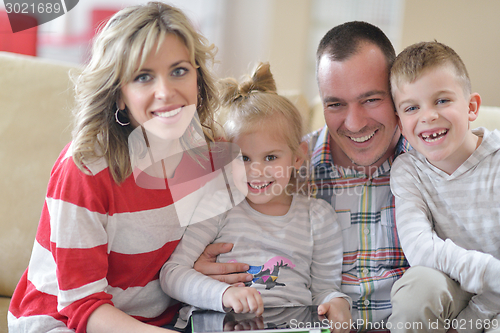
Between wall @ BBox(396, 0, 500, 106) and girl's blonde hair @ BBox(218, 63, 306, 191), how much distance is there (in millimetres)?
1672

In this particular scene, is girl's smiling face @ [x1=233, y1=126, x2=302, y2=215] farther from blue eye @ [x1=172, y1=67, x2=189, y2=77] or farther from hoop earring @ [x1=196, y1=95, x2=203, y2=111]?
blue eye @ [x1=172, y1=67, x2=189, y2=77]

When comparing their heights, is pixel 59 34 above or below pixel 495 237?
above

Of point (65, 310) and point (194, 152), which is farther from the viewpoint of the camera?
point (194, 152)

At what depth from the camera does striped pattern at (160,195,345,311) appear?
1.07 meters

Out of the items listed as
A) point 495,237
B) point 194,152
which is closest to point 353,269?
point 495,237

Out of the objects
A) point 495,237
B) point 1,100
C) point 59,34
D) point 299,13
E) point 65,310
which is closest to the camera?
point 65,310

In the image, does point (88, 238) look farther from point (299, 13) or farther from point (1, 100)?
point (299, 13)

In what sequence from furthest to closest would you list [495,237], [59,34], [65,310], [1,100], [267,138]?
1. [59,34]
2. [1,100]
3. [267,138]
4. [495,237]
5. [65,310]

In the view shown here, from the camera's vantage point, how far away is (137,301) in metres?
1.08

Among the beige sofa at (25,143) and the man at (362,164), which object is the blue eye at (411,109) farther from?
the beige sofa at (25,143)

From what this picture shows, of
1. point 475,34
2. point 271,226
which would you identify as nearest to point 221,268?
point 271,226

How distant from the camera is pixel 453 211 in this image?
3.53ft

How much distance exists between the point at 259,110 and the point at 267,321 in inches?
22.1

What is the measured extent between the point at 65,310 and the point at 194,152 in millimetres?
505
